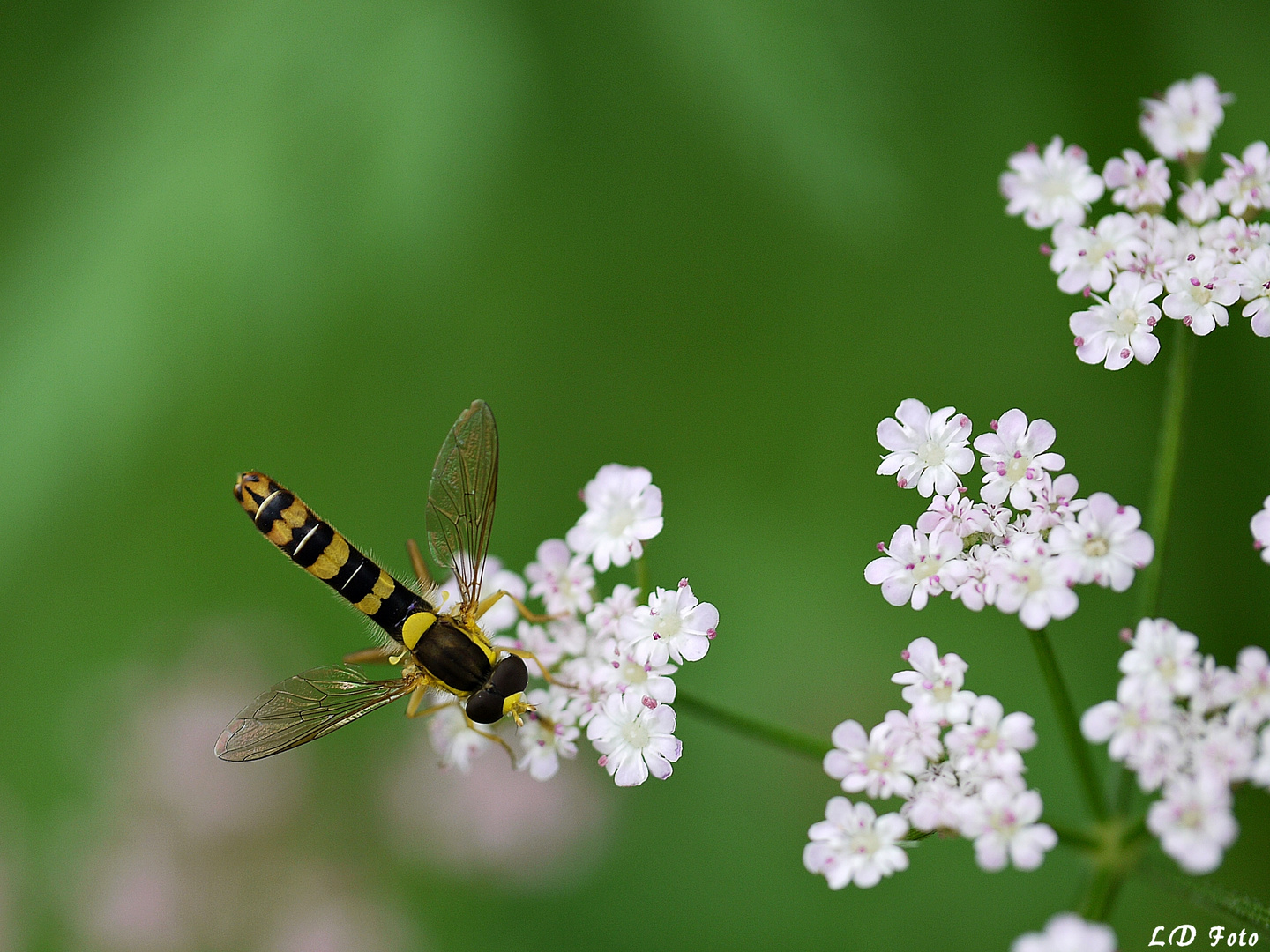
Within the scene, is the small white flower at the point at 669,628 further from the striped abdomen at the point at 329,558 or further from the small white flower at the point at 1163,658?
the small white flower at the point at 1163,658

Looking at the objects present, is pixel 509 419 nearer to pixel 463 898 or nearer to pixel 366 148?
pixel 366 148

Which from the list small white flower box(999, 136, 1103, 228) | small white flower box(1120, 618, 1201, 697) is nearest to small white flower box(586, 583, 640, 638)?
small white flower box(1120, 618, 1201, 697)

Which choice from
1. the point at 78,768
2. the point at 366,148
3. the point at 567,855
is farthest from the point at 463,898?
the point at 366,148

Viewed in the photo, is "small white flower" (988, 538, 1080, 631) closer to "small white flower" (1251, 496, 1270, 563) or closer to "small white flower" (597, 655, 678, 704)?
"small white flower" (1251, 496, 1270, 563)

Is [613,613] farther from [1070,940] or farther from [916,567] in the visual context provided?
[1070,940]

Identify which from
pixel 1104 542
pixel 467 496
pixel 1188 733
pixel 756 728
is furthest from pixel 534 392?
pixel 1188 733

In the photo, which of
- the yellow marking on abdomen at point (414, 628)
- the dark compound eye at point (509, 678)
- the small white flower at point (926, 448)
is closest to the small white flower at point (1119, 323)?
the small white flower at point (926, 448)
